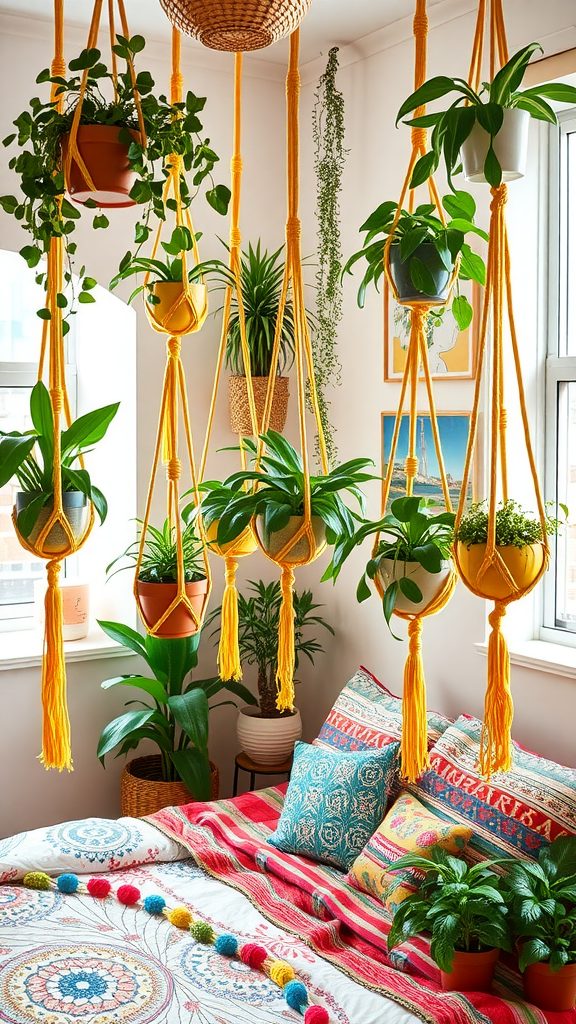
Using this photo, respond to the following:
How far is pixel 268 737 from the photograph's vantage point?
11.5 ft

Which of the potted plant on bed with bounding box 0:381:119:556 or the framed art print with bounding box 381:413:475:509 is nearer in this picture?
the potted plant on bed with bounding box 0:381:119:556

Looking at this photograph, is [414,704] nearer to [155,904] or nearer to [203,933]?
[203,933]

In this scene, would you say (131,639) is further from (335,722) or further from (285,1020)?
(285,1020)

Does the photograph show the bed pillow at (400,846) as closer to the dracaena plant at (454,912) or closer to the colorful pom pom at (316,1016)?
the dracaena plant at (454,912)

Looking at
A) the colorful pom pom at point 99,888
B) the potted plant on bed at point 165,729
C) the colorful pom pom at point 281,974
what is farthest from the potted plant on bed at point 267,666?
the colorful pom pom at point 281,974

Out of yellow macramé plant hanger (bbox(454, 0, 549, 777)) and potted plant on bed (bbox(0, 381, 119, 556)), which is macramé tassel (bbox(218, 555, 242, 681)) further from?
yellow macramé plant hanger (bbox(454, 0, 549, 777))

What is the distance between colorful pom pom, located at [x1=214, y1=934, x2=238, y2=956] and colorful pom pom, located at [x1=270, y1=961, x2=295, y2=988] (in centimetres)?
13

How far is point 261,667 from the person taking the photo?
361 cm

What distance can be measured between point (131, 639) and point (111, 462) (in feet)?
2.40

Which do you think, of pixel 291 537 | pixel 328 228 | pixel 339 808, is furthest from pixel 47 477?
pixel 328 228

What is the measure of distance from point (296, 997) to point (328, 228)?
2.62 meters

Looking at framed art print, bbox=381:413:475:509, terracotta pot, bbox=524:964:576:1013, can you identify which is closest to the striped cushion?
terracotta pot, bbox=524:964:576:1013

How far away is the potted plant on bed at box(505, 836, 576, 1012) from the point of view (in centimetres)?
205

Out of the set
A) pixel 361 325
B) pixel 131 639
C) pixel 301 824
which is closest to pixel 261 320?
pixel 361 325
